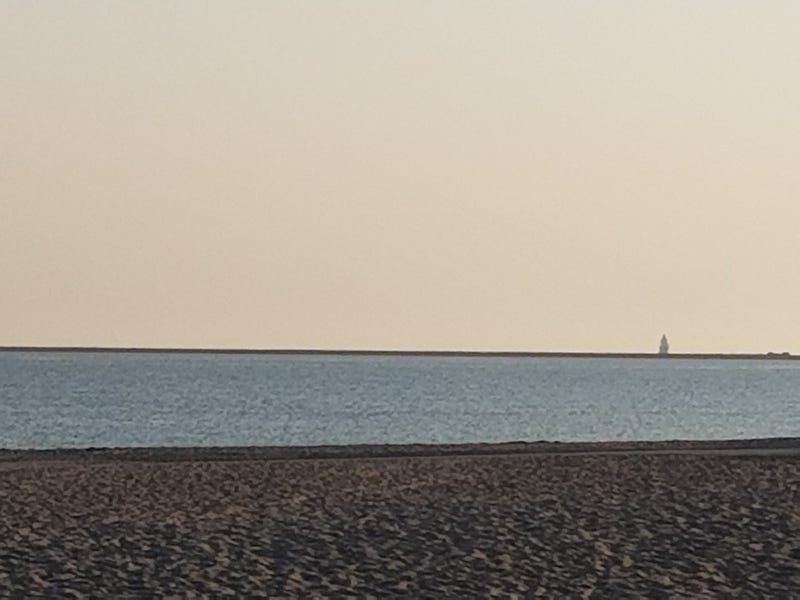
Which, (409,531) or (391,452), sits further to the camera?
(391,452)

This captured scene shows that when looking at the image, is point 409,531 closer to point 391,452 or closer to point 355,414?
point 391,452

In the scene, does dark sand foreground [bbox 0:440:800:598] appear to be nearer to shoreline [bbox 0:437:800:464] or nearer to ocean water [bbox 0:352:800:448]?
shoreline [bbox 0:437:800:464]

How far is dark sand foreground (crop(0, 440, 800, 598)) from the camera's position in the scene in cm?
1864

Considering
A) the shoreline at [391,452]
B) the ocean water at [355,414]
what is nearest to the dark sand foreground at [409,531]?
the shoreline at [391,452]

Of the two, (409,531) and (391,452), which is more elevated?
(391,452)

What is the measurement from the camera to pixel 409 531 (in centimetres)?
2197

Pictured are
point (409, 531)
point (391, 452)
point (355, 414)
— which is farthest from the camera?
point (355, 414)

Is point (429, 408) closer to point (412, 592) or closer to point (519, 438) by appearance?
point (519, 438)

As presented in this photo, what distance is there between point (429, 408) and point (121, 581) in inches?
3077

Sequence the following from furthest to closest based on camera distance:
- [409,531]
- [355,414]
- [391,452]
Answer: [355,414], [391,452], [409,531]

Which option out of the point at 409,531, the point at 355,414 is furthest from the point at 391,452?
the point at 355,414

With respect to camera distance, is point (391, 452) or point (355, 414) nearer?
point (391, 452)

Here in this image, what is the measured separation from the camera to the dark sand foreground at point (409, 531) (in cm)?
1864

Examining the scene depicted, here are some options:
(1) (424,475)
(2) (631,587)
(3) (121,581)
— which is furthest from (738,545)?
(1) (424,475)
